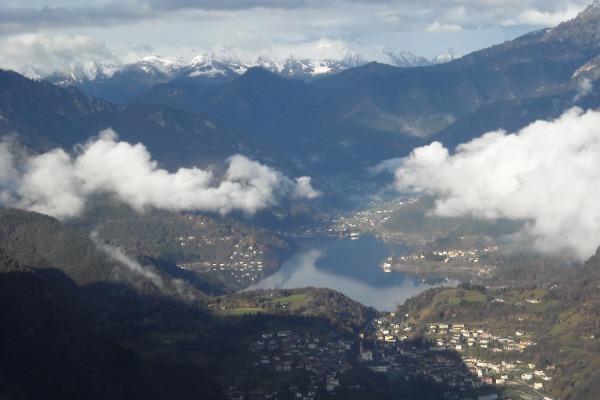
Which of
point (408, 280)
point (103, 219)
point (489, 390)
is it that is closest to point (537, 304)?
point (489, 390)

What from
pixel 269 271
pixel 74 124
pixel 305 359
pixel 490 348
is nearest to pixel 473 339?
pixel 490 348

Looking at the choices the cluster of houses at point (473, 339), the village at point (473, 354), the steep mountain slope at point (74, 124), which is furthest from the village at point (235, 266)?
the cluster of houses at point (473, 339)

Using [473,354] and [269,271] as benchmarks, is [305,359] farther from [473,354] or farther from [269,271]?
[269,271]

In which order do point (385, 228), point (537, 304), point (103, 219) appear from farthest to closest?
point (385, 228) < point (103, 219) < point (537, 304)

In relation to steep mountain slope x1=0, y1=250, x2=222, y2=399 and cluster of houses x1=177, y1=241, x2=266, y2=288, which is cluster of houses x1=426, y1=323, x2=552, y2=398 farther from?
cluster of houses x1=177, y1=241, x2=266, y2=288

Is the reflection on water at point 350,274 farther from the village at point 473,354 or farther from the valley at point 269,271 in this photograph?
the village at point 473,354

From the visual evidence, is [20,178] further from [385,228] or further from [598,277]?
[598,277]
